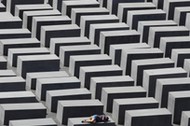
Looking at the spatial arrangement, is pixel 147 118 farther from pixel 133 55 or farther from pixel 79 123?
pixel 133 55

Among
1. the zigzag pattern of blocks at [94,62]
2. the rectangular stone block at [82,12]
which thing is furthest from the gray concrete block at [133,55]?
the rectangular stone block at [82,12]

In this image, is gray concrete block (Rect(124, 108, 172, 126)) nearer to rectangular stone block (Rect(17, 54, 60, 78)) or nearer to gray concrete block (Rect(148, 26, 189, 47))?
rectangular stone block (Rect(17, 54, 60, 78))

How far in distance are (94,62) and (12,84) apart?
11.2ft

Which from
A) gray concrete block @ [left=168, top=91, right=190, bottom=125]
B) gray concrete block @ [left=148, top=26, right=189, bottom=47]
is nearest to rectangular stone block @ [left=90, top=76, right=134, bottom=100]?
gray concrete block @ [left=168, top=91, right=190, bottom=125]

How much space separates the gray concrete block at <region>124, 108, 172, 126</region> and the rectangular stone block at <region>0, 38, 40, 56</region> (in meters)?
6.89

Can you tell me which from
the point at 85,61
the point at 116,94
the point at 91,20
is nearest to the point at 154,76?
the point at 116,94

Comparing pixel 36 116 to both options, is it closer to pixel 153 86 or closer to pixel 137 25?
pixel 153 86

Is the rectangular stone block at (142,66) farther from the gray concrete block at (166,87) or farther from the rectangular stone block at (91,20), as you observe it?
the rectangular stone block at (91,20)

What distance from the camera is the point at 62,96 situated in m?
35.6

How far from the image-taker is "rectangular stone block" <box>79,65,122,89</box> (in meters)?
37.5

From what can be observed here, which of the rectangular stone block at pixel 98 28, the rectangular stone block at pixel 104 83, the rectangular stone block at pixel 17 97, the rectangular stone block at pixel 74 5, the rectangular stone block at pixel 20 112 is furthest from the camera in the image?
the rectangular stone block at pixel 74 5

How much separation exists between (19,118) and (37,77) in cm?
312

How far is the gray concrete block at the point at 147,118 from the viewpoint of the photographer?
34219 millimetres

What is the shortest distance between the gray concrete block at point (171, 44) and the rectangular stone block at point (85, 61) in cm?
258
